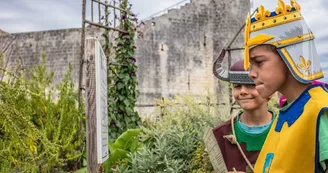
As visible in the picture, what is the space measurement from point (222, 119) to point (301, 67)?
2665 mm

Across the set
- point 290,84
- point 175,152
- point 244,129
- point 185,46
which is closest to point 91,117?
point 244,129

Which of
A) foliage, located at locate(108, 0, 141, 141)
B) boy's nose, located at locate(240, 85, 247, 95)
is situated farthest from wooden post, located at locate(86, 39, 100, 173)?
foliage, located at locate(108, 0, 141, 141)

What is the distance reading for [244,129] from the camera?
254cm

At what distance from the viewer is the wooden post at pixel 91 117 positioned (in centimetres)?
277

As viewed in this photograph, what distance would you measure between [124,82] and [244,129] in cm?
355

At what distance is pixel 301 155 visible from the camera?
1.43 m

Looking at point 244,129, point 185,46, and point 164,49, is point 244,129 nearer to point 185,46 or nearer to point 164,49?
point 164,49

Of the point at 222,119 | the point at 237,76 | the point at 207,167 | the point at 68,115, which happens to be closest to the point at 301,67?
the point at 237,76

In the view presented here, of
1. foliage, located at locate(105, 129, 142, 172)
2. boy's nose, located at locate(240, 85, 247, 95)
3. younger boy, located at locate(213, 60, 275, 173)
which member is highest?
boy's nose, located at locate(240, 85, 247, 95)

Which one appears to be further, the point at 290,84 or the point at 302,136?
the point at 290,84

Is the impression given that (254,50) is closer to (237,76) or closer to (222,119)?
(237,76)

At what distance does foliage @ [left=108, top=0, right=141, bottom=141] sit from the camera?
5.94 metres

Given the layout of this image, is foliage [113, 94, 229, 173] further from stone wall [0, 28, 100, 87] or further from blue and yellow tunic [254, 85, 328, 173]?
stone wall [0, 28, 100, 87]

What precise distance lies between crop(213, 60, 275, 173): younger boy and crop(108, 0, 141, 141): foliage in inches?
133
